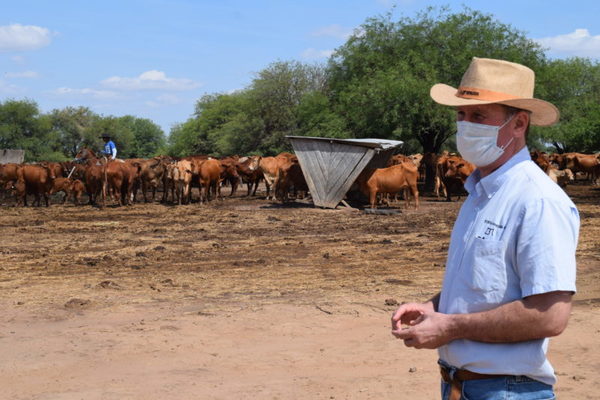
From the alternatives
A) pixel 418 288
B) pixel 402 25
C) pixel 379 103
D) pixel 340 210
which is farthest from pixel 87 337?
pixel 402 25

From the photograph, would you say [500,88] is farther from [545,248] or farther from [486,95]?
[545,248]

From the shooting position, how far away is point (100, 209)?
25.3m

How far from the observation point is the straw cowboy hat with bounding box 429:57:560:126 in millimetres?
2895

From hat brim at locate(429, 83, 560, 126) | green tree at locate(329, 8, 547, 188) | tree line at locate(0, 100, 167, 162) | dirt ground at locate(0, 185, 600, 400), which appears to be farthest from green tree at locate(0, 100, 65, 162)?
hat brim at locate(429, 83, 560, 126)

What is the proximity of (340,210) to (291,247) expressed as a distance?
8.70m

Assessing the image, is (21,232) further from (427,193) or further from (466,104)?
(427,193)

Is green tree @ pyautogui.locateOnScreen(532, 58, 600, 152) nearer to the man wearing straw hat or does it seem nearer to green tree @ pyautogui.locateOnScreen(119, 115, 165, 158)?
the man wearing straw hat

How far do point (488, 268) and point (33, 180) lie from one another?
27.0 meters

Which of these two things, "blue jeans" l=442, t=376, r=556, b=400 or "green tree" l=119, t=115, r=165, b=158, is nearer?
"blue jeans" l=442, t=376, r=556, b=400

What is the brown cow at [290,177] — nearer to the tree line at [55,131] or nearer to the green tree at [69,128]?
the tree line at [55,131]

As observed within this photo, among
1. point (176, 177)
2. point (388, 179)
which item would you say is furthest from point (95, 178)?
point (388, 179)

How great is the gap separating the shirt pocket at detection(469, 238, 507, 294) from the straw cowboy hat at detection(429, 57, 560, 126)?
537 mm

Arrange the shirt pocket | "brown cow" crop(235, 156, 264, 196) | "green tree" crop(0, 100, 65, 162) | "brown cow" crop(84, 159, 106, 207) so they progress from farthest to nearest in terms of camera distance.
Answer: "green tree" crop(0, 100, 65, 162) → "brown cow" crop(235, 156, 264, 196) → "brown cow" crop(84, 159, 106, 207) → the shirt pocket

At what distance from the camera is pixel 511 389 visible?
8.93 ft
